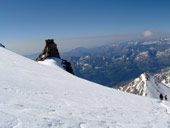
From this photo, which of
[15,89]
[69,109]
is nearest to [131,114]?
[69,109]

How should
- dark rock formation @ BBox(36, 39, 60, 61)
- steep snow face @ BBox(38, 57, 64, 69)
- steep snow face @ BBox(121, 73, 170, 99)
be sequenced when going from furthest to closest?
steep snow face @ BBox(121, 73, 170, 99) → dark rock formation @ BBox(36, 39, 60, 61) → steep snow face @ BBox(38, 57, 64, 69)

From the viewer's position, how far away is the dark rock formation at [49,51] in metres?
64.2

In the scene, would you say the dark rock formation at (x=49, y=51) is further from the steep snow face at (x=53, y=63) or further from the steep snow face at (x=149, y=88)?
the steep snow face at (x=149, y=88)

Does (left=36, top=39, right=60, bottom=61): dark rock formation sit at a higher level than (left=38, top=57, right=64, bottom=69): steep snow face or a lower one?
higher

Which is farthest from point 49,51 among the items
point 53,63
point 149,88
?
point 149,88

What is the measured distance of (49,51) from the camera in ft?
213

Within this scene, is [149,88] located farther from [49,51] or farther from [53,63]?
[53,63]

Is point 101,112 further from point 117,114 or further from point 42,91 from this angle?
point 42,91

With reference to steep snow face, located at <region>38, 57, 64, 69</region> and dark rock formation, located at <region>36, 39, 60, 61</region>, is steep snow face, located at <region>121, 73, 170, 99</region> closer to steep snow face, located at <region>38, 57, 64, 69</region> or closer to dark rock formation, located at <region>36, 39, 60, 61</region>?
dark rock formation, located at <region>36, 39, 60, 61</region>

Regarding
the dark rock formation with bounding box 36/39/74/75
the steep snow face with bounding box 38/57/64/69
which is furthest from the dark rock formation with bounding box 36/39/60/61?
the steep snow face with bounding box 38/57/64/69

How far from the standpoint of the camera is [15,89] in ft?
38.5

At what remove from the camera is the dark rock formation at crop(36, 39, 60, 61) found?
210 feet

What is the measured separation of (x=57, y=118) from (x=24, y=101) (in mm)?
2544

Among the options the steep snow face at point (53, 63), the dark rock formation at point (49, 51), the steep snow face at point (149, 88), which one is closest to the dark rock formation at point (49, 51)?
the dark rock formation at point (49, 51)
